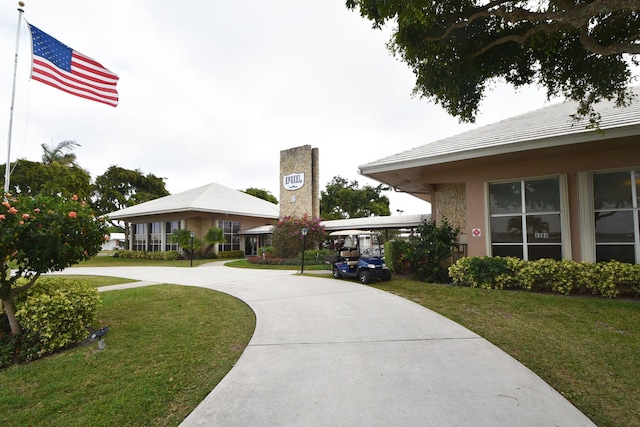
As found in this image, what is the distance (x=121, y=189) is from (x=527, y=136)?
46495 millimetres

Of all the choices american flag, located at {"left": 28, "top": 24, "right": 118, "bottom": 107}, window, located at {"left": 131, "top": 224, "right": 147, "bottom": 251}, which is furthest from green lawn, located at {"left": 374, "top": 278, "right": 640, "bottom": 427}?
window, located at {"left": 131, "top": 224, "right": 147, "bottom": 251}

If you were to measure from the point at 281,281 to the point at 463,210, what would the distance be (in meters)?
6.92

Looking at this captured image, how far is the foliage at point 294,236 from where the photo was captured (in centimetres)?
1952

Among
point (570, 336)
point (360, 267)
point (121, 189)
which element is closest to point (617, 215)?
point (570, 336)

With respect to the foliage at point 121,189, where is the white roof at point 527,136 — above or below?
below

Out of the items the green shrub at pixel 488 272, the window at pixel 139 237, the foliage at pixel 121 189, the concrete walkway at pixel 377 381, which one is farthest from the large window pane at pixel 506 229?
the foliage at pixel 121 189

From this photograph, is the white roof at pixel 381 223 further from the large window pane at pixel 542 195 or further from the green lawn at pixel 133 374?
the green lawn at pixel 133 374

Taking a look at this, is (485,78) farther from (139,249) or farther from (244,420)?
(139,249)

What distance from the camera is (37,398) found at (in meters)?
3.05

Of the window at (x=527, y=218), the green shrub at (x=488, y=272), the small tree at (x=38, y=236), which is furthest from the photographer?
the window at (x=527, y=218)

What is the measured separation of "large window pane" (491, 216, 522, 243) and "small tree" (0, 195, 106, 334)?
10.0m

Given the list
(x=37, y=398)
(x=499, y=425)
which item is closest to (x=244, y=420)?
(x=499, y=425)

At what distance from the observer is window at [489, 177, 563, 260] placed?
815 centimetres

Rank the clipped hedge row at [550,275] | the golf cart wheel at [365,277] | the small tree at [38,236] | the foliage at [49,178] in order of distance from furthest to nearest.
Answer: the foliage at [49,178]
the golf cart wheel at [365,277]
the clipped hedge row at [550,275]
the small tree at [38,236]
